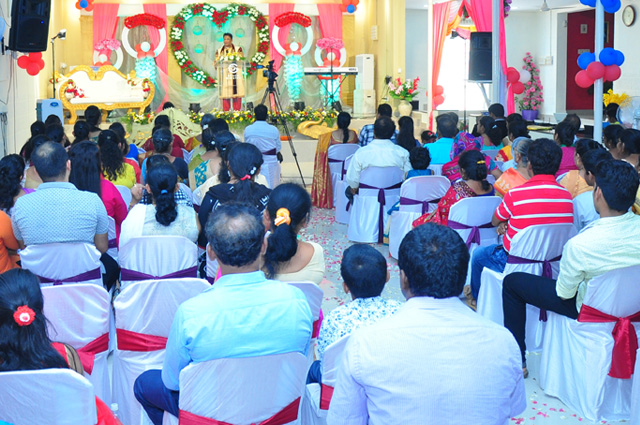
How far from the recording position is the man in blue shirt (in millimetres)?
2189

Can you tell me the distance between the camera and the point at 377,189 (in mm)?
6645

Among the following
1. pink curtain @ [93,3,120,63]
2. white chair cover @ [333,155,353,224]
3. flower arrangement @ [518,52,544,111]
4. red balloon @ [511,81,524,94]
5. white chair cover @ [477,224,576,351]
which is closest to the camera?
white chair cover @ [477,224,576,351]

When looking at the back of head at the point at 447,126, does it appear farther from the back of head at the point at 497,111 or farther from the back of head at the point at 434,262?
the back of head at the point at 434,262

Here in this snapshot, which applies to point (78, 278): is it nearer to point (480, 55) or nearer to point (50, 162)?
point (50, 162)

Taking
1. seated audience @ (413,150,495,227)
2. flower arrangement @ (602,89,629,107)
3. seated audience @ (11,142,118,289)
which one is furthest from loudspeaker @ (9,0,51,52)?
flower arrangement @ (602,89,629,107)

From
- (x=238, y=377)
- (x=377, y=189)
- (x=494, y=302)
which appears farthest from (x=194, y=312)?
(x=377, y=189)

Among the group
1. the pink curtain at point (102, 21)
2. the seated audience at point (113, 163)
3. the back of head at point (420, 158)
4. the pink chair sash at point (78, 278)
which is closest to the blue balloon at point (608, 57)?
the back of head at point (420, 158)

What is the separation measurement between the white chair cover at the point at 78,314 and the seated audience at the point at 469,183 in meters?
2.44

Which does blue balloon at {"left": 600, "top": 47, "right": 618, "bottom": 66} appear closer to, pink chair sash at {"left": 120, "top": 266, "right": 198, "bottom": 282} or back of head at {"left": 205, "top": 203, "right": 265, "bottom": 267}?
pink chair sash at {"left": 120, "top": 266, "right": 198, "bottom": 282}

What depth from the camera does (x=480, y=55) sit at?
395 inches

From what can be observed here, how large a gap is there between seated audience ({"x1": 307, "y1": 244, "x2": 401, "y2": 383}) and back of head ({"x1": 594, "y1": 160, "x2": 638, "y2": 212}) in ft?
3.66

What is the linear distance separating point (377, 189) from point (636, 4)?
599 centimetres

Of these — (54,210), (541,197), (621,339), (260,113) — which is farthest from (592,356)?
(260,113)

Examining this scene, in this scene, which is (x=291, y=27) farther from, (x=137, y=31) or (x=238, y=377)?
(x=238, y=377)
